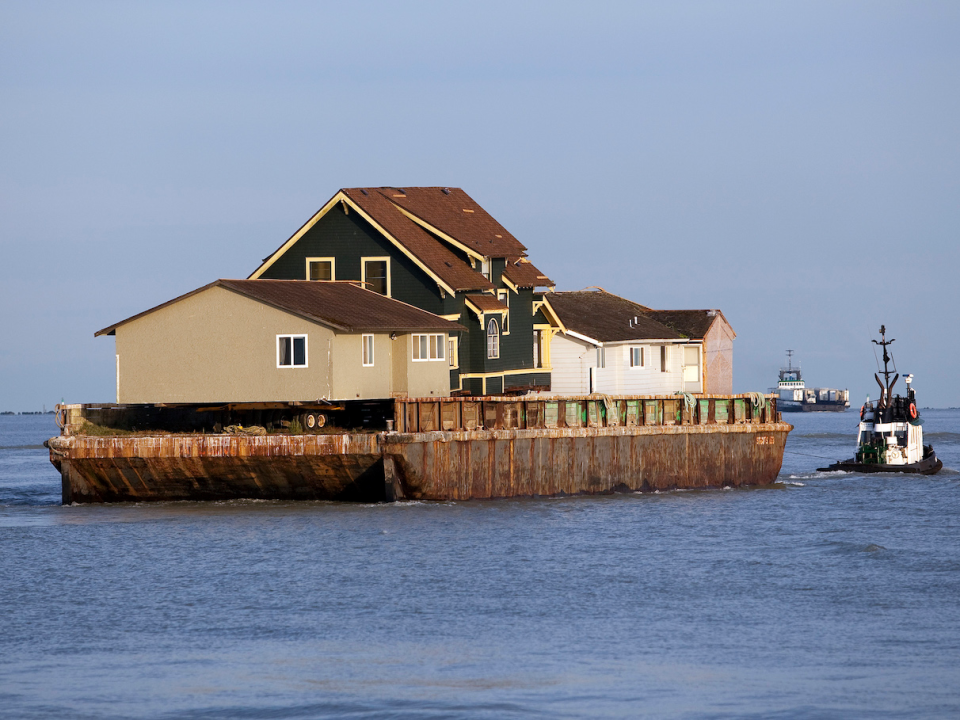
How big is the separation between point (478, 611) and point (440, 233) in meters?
25.9

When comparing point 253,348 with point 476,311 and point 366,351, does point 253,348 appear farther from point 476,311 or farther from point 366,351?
point 476,311

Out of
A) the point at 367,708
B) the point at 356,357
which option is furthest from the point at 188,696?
the point at 356,357

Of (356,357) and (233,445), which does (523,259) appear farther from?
(233,445)

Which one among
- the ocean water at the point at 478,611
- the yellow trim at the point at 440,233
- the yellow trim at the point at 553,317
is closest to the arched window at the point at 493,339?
the yellow trim at the point at 440,233

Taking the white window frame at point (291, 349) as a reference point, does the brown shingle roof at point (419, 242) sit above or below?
above

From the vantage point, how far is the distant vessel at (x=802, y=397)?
191625 mm

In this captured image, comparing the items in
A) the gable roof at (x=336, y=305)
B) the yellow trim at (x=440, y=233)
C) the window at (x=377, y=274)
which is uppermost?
the yellow trim at (x=440, y=233)

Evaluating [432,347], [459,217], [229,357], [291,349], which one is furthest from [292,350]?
[459,217]

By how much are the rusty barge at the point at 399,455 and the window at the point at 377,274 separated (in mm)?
6939

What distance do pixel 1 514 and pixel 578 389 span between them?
23727 millimetres

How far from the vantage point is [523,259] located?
55.8 m

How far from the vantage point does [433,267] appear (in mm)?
48094

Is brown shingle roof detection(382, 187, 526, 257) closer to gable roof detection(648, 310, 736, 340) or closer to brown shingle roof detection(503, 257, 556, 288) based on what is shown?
brown shingle roof detection(503, 257, 556, 288)

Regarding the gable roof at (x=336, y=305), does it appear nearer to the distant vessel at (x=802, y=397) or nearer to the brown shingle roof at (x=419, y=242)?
the brown shingle roof at (x=419, y=242)
